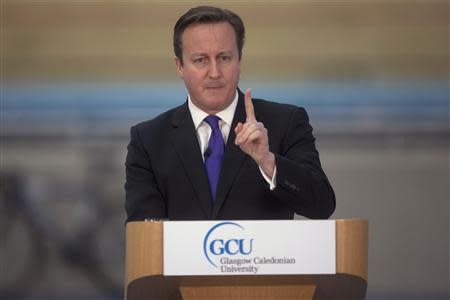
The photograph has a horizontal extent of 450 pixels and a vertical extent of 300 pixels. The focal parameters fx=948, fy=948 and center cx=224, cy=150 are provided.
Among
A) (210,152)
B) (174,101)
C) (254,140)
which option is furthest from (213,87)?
(174,101)

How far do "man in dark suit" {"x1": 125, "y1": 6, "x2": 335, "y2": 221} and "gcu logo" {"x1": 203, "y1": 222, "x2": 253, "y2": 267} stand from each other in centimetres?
39

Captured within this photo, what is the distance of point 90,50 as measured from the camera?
15.6 ft

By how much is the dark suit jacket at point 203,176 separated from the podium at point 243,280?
347 mm

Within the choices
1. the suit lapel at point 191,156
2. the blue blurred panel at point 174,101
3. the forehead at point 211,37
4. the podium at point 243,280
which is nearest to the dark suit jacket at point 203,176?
the suit lapel at point 191,156

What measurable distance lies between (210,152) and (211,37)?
32cm

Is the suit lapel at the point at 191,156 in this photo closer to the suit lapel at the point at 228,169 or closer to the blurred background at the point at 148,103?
the suit lapel at the point at 228,169

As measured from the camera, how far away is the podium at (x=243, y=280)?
2.13 meters

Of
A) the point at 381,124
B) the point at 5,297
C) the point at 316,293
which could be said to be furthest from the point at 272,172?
the point at 5,297

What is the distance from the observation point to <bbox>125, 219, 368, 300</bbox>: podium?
213 cm

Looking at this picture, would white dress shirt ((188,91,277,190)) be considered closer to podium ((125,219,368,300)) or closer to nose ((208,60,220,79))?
nose ((208,60,220,79))

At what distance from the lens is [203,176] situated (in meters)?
2.63

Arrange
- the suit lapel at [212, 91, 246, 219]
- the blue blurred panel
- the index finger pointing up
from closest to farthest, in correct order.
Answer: the index finger pointing up < the suit lapel at [212, 91, 246, 219] < the blue blurred panel

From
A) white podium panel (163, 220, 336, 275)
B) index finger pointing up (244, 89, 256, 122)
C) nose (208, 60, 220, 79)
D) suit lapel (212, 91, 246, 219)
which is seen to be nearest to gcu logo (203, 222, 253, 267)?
white podium panel (163, 220, 336, 275)

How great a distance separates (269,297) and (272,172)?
36 cm
